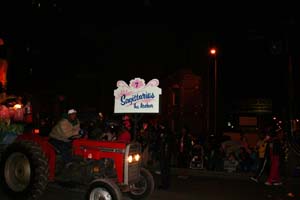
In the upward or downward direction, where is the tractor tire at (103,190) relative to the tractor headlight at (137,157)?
downward

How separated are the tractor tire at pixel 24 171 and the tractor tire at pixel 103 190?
1.02 m

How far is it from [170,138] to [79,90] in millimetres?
24373

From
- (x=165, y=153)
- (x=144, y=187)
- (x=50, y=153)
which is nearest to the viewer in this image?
(x=50, y=153)

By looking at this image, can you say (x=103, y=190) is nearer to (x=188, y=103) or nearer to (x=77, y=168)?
(x=77, y=168)

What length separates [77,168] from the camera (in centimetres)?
805

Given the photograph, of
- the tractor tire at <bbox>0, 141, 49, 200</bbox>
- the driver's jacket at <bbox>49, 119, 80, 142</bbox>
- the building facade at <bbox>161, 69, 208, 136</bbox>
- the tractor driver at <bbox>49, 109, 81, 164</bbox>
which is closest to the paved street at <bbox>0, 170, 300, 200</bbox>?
the tractor tire at <bbox>0, 141, 49, 200</bbox>

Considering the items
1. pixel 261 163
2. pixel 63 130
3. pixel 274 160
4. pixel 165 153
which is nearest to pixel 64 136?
pixel 63 130

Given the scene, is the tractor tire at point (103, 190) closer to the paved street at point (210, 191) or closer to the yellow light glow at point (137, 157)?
the yellow light glow at point (137, 157)

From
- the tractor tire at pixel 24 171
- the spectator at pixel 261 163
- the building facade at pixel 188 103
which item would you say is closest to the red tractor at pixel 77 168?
the tractor tire at pixel 24 171

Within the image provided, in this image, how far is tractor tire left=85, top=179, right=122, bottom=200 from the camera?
707 centimetres

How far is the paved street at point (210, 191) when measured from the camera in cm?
948

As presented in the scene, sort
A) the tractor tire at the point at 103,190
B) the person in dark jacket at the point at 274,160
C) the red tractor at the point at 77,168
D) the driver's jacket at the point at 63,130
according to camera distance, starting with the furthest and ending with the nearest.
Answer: the person in dark jacket at the point at 274,160 → the driver's jacket at the point at 63,130 → the red tractor at the point at 77,168 → the tractor tire at the point at 103,190

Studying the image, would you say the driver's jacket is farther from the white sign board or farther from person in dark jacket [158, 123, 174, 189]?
person in dark jacket [158, 123, 174, 189]

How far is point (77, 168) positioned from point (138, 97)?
2.45 metres
